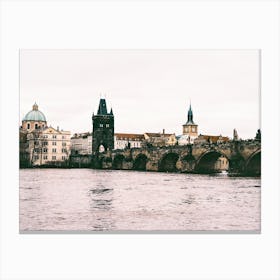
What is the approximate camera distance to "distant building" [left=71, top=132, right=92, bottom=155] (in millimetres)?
7344

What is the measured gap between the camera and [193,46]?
701 cm

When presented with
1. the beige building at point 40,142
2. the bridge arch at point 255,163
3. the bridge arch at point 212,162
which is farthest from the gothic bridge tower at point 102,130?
the bridge arch at point 255,163

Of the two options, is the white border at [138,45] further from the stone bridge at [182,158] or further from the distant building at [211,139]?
the distant building at [211,139]

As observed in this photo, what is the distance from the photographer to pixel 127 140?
7.63 meters

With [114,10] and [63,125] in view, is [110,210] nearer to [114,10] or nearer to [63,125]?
[63,125]

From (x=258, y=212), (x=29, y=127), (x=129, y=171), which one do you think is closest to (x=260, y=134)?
(x=258, y=212)

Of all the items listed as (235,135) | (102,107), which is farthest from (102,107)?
(235,135)

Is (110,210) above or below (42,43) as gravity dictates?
below

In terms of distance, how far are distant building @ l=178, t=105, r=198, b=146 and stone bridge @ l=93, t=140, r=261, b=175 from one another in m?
0.11

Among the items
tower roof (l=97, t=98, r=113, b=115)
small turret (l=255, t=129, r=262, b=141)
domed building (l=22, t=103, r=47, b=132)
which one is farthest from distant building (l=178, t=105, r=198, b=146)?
domed building (l=22, t=103, r=47, b=132)

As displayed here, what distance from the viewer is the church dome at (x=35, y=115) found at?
7.04 m

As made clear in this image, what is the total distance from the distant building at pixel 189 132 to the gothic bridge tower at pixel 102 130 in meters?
1.07
